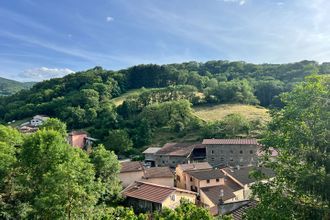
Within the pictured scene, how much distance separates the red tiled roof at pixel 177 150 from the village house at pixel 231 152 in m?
3.56

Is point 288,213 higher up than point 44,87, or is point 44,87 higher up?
point 44,87

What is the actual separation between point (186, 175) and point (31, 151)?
66.3ft

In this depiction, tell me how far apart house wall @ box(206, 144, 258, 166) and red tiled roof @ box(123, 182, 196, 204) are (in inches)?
842

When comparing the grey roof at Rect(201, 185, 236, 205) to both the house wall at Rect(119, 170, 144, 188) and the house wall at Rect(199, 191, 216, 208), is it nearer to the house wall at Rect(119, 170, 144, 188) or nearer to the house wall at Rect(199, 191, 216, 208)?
the house wall at Rect(199, 191, 216, 208)

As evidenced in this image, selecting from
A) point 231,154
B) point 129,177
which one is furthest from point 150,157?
point 129,177

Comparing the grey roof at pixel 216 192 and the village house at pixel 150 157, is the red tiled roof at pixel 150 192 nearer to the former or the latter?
the grey roof at pixel 216 192

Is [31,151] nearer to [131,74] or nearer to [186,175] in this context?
[186,175]

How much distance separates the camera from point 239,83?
3479 inches

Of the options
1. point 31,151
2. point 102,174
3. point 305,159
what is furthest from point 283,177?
point 102,174

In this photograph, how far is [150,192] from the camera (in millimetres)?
31547

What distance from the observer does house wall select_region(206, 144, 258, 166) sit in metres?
51.3

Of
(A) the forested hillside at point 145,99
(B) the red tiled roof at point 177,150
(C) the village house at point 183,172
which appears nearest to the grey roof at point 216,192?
(C) the village house at point 183,172

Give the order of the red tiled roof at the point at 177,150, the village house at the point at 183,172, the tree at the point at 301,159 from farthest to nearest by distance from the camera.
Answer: the red tiled roof at the point at 177,150 < the village house at the point at 183,172 < the tree at the point at 301,159

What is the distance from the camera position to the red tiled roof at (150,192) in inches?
1177
